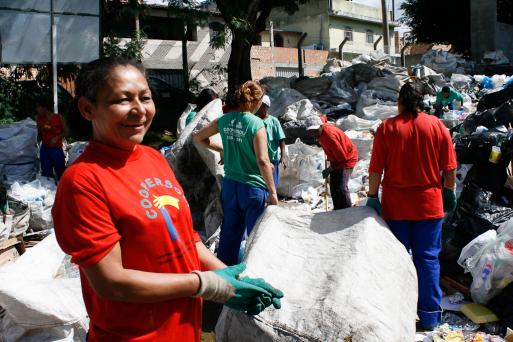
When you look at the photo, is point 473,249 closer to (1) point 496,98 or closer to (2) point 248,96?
(2) point 248,96

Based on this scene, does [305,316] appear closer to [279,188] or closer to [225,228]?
[225,228]

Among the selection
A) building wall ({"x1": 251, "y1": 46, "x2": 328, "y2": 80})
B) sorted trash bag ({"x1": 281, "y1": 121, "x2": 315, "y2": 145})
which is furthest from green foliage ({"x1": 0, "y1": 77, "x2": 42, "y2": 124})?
building wall ({"x1": 251, "y1": 46, "x2": 328, "y2": 80})

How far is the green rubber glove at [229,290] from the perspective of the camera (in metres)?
1.31

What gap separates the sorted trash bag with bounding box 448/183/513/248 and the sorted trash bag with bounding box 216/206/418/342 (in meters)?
1.51

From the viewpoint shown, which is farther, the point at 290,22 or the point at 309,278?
the point at 290,22

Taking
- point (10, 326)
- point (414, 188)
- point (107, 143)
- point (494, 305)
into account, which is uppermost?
point (107, 143)

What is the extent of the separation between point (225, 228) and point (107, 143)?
94.8 inches

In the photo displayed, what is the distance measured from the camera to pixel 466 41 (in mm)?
19422

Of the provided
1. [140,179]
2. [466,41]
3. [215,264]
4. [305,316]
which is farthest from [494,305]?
[466,41]

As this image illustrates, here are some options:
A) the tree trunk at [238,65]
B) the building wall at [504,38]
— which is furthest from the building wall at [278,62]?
the tree trunk at [238,65]

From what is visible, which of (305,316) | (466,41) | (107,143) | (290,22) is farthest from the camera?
(290,22)

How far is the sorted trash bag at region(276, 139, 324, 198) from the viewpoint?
20.6ft

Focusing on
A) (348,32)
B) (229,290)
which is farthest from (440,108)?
(348,32)

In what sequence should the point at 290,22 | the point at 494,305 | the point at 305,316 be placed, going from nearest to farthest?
1. the point at 305,316
2. the point at 494,305
3. the point at 290,22
